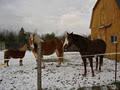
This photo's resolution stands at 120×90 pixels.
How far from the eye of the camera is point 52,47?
8938 millimetres

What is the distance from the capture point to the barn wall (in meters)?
12.1

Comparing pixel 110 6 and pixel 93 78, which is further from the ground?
pixel 110 6

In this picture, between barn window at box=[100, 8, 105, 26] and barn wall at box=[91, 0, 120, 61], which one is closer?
barn wall at box=[91, 0, 120, 61]

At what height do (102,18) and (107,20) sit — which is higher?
(102,18)

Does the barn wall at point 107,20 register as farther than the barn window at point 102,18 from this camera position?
No

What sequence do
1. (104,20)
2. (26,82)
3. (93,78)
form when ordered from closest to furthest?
(26,82), (93,78), (104,20)

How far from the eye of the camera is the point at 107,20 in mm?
13859

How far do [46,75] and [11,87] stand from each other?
179cm

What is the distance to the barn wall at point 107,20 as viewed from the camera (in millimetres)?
12139

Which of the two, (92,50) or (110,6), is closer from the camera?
(92,50)

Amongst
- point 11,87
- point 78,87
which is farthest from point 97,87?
point 11,87

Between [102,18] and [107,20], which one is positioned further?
[102,18]

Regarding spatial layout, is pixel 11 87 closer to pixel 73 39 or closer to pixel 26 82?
pixel 26 82

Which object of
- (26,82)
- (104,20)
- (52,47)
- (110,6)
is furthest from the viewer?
(104,20)
